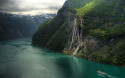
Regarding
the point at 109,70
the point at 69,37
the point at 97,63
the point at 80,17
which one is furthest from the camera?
the point at 69,37

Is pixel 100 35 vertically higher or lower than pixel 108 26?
lower

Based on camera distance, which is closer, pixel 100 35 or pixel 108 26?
pixel 100 35

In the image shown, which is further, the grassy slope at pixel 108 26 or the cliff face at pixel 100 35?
the cliff face at pixel 100 35

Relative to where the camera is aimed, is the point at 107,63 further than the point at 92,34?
No

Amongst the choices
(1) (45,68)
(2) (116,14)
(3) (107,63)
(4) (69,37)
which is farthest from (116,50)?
(4) (69,37)

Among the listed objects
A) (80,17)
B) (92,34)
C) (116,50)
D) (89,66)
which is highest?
(80,17)

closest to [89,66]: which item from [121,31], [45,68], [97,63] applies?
[97,63]

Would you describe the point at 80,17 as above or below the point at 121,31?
above

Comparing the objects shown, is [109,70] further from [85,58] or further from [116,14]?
[116,14]

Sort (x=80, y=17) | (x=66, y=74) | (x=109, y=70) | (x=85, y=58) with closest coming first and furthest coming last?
(x=66, y=74)
(x=109, y=70)
(x=85, y=58)
(x=80, y=17)

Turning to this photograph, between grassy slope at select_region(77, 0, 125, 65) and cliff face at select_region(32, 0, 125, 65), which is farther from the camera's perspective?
cliff face at select_region(32, 0, 125, 65)
